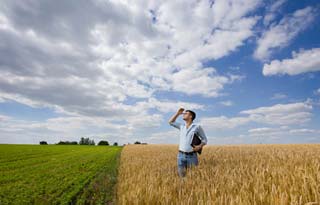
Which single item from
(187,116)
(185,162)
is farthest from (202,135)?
(185,162)

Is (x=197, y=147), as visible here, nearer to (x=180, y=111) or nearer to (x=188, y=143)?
(x=188, y=143)

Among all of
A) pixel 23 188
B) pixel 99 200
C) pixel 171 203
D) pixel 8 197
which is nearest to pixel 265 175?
pixel 171 203

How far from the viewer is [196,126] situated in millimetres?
7613

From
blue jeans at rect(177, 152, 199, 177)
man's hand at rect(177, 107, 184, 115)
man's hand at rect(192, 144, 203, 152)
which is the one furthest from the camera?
man's hand at rect(177, 107, 184, 115)

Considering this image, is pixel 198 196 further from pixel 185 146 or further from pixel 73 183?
pixel 73 183

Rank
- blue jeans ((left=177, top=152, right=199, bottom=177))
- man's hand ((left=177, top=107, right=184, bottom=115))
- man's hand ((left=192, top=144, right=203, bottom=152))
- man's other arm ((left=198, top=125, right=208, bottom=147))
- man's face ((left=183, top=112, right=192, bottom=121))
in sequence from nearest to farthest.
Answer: man's hand ((left=192, top=144, right=203, bottom=152)) < blue jeans ((left=177, top=152, right=199, bottom=177)) < man's other arm ((left=198, top=125, right=208, bottom=147)) < man's face ((left=183, top=112, right=192, bottom=121)) < man's hand ((left=177, top=107, right=184, bottom=115))

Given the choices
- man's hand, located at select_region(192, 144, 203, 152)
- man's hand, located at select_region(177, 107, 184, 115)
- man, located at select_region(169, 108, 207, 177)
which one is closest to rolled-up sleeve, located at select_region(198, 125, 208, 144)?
man, located at select_region(169, 108, 207, 177)

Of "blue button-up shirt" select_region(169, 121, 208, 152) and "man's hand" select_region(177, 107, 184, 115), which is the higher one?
"man's hand" select_region(177, 107, 184, 115)

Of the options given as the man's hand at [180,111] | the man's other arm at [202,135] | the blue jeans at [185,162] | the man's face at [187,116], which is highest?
the man's hand at [180,111]

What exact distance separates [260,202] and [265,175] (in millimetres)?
2205

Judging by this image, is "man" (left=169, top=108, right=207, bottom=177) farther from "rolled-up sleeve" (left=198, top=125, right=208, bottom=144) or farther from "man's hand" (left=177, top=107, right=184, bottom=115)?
"man's hand" (left=177, top=107, right=184, bottom=115)

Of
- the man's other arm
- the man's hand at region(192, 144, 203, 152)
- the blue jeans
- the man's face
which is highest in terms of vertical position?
the man's face

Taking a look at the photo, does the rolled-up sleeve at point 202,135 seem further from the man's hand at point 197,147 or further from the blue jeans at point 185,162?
the blue jeans at point 185,162

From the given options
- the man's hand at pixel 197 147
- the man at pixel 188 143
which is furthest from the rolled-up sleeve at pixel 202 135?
the man's hand at pixel 197 147
